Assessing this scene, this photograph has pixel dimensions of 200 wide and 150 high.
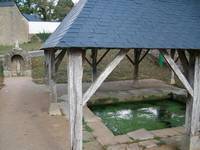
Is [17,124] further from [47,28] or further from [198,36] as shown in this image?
[47,28]

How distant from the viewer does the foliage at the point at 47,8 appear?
39.9 m

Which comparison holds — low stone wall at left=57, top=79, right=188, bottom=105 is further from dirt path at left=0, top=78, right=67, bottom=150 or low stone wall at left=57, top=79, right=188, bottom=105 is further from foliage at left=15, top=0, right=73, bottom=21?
foliage at left=15, top=0, right=73, bottom=21

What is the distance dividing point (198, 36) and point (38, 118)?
5145 millimetres

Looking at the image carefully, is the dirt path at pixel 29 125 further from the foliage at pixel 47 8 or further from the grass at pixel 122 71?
the foliage at pixel 47 8

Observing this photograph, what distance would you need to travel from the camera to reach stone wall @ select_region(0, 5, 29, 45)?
32281 millimetres

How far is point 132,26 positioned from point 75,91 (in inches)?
59.5

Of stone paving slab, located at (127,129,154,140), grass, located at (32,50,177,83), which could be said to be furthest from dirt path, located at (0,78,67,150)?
grass, located at (32,50,177,83)

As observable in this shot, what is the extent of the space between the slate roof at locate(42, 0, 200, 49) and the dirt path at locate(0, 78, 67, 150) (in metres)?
2.37

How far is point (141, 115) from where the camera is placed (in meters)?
9.45

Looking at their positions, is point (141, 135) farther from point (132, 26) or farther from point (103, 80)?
point (132, 26)

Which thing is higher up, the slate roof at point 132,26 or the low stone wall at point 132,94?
the slate roof at point 132,26

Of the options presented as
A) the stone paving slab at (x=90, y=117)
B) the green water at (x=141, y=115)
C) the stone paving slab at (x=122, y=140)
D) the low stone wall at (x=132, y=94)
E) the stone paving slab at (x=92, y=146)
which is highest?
the stone paving slab at (x=122, y=140)

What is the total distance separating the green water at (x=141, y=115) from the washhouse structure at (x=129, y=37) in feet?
8.84

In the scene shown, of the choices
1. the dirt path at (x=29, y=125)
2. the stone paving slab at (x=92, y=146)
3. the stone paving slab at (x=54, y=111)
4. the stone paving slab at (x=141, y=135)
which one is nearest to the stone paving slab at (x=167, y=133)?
the stone paving slab at (x=141, y=135)
